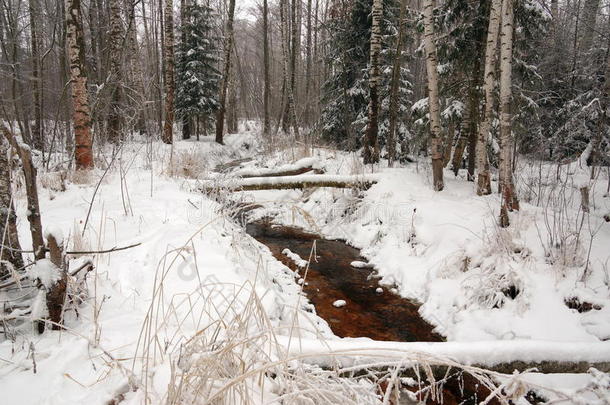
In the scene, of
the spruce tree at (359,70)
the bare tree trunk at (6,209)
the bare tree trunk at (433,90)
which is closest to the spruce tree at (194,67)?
the spruce tree at (359,70)

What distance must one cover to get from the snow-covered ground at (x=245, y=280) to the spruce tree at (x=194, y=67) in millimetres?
9052

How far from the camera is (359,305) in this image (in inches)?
173

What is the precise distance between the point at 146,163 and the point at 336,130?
681cm

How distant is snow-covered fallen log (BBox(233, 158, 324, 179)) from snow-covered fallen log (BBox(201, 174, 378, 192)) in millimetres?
481

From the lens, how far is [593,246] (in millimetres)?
4027

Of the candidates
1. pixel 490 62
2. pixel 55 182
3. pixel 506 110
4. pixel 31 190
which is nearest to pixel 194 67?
pixel 55 182

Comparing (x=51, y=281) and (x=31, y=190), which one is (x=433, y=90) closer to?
(x=31, y=190)

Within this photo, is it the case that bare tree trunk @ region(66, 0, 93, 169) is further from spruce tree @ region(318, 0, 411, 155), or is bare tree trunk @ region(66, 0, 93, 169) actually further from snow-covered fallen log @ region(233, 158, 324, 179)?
spruce tree @ region(318, 0, 411, 155)

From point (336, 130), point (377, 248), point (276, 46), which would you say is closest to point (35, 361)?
point (377, 248)

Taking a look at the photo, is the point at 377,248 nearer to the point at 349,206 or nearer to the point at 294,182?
the point at 349,206

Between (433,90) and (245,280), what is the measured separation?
5.26m

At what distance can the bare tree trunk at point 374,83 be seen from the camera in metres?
8.60

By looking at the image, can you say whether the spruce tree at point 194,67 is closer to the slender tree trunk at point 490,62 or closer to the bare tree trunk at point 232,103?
the bare tree trunk at point 232,103

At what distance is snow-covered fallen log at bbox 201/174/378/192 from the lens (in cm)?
729
